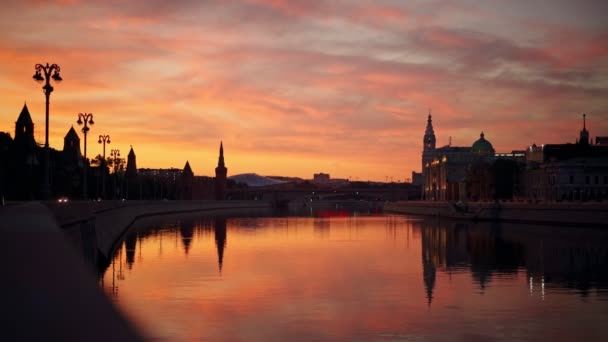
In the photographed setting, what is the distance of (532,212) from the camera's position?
98438 mm

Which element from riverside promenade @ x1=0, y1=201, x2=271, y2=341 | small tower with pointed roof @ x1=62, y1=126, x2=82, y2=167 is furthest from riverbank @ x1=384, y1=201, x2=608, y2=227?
riverside promenade @ x1=0, y1=201, x2=271, y2=341

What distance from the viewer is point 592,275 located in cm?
3819

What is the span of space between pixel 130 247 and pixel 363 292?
29753 millimetres

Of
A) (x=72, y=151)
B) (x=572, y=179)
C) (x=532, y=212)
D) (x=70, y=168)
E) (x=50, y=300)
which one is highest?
(x=72, y=151)

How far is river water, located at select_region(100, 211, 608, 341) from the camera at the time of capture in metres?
22.5

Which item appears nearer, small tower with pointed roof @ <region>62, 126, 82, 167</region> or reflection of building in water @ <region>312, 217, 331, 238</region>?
reflection of building in water @ <region>312, 217, 331, 238</region>

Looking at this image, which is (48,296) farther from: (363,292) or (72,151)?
(72,151)

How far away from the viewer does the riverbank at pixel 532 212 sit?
79.2 m

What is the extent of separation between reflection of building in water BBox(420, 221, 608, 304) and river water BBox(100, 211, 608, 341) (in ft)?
0.29

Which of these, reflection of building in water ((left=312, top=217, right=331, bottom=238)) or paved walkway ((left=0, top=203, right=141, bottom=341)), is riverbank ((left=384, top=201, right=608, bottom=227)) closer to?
reflection of building in water ((left=312, top=217, right=331, bottom=238))

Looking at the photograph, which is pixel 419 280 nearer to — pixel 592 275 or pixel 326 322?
pixel 592 275

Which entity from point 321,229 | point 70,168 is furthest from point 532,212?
point 70,168

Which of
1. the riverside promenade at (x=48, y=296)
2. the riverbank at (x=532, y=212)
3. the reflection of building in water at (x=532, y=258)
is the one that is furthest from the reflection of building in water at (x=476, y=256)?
the riverside promenade at (x=48, y=296)

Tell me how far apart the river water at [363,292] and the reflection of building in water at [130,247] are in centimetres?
11
